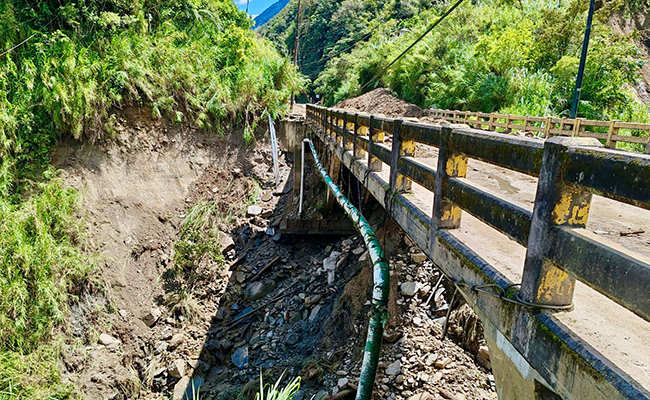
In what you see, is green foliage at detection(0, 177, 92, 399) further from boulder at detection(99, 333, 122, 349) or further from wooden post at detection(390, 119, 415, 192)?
wooden post at detection(390, 119, 415, 192)

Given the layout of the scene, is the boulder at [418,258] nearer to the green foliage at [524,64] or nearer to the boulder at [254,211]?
the boulder at [254,211]

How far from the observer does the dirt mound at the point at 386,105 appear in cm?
1945

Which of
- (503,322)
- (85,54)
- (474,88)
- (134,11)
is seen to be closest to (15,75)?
(85,54)

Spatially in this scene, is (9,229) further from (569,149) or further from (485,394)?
(569,149)

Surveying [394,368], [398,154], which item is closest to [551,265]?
[398,154]

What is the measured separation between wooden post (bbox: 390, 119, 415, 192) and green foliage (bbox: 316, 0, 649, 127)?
39.8ft

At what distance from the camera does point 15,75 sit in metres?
9.91

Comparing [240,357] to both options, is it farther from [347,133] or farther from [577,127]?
[577,127]

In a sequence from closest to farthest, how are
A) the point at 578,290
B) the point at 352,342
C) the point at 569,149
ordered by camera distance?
the point at 569,149, the point at 578,290, the point at 352,342

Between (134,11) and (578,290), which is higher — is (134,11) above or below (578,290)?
above

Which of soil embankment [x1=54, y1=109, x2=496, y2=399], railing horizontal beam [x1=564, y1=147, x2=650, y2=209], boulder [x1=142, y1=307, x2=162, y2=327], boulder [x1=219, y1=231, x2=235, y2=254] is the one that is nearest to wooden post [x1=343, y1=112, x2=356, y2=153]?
soil embankment [x1=54, y1=109, x2=496, y2=399]

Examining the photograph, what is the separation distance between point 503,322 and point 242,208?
1130cm

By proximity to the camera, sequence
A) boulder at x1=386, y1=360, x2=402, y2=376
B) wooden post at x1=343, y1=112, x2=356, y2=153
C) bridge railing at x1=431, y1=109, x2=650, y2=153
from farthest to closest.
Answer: bridge railing at x1=431, y1=109, x2=650, y2=153, wooden post at x1=343, y1=112, x2=356, y2=153, boulder at x1=386, y1=360, x2=402, y2=376

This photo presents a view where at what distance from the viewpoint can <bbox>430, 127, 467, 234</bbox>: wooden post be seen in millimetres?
2580
